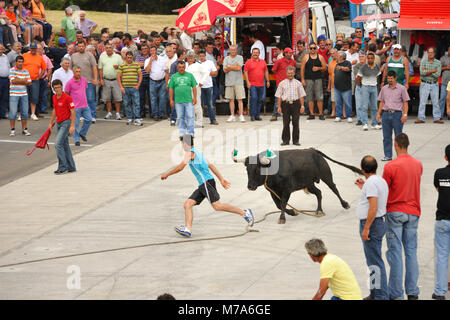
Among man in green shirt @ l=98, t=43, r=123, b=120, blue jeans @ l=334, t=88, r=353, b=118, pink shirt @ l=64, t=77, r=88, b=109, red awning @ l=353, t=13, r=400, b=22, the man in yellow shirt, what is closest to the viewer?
the man in yellow shirt

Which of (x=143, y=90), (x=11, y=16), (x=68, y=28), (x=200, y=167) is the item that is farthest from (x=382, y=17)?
(x=200, y=167)

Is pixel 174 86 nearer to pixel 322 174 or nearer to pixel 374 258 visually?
pixel 322 174

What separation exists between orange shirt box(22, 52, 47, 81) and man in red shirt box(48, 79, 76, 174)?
5336 mm

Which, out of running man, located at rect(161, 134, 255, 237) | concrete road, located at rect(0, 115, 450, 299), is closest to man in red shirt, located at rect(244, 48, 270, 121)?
concrete road, located at rect(0, 115, 450, 299)

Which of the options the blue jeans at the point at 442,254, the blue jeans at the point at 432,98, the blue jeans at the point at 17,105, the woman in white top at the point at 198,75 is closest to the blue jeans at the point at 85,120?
the blue jeans at the point at 17,105

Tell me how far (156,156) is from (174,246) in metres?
5.70

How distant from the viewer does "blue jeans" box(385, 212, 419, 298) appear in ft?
27.4

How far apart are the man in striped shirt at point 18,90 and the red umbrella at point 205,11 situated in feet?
14.6

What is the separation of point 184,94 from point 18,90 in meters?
4.13

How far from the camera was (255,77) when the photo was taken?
19328mm

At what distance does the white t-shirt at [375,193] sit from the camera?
816 centimetres

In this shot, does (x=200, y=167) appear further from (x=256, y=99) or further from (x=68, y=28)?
(x=68, y=28)

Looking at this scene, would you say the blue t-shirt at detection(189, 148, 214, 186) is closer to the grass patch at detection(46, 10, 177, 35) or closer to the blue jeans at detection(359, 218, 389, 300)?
the blue jeans at detection(359, 218, 389, 300)
